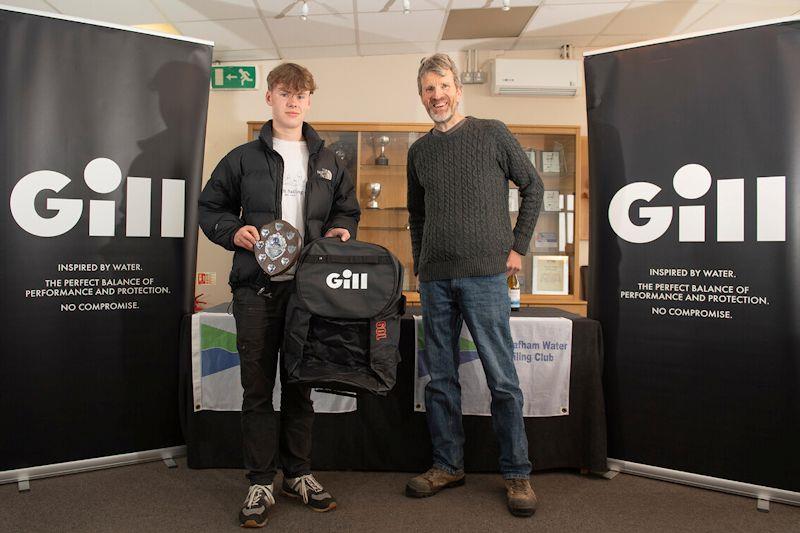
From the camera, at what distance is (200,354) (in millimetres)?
2420

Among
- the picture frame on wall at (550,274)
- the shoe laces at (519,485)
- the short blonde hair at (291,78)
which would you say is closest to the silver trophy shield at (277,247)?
the short blonde hair at (291,78)

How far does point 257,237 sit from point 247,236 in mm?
33

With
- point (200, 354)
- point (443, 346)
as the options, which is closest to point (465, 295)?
point (443, 346)

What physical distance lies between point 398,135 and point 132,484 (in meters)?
3.30

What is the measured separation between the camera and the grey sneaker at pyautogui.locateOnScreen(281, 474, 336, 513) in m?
1.98

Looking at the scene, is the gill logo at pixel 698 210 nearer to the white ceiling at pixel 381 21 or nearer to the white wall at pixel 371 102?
Result: the white ceiling at pixel 381 21

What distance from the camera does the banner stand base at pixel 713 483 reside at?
210 cm

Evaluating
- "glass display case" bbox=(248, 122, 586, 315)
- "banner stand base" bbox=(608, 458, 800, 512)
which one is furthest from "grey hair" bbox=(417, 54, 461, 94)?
"glass display case" bbox=(248, 122, 586, 315)

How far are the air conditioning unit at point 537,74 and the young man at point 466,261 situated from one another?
2.81 m

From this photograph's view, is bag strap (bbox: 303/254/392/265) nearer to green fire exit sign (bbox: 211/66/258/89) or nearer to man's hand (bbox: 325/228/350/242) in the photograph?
man's hand (bbox: 325/228/350/242)

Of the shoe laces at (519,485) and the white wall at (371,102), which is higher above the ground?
the white wall at (371,102)

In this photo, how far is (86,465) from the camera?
236 centimetres

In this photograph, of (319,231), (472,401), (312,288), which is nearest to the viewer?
(312,288)

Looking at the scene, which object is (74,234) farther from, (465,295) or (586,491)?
(586,491)
